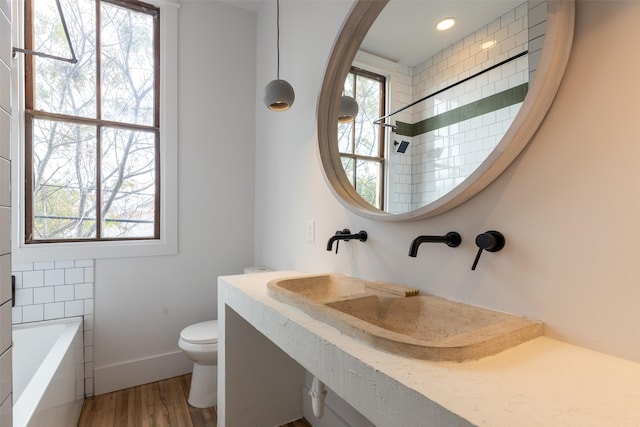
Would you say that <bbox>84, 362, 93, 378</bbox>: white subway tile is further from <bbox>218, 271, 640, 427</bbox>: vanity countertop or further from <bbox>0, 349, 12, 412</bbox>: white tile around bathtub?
<bbox>218, 271, 640, 427</bbox>: vanity countertop

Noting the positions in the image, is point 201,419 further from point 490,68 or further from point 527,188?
point 490,68

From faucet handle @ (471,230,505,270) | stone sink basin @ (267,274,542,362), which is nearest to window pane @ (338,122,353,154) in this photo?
stone sink basin @ (267,274,542,362)

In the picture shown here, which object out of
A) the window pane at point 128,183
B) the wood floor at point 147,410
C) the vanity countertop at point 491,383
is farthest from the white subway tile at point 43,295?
the vanity countertop at point 491,383

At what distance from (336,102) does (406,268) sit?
86 centimetres

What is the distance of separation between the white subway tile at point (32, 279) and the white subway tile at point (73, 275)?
11cm

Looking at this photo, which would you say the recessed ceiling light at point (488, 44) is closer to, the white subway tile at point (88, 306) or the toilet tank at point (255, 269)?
the toilet tank at point (255, 269)

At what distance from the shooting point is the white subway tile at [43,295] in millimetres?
1874

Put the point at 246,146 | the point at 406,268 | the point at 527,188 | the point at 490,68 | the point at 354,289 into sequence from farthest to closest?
the point at 246,146 < the point at 354,289 < the point at 406,268 < the point at 490,68 < the point at 527,188

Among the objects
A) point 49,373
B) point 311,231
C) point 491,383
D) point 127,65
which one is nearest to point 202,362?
point 49,373

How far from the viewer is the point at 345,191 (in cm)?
151

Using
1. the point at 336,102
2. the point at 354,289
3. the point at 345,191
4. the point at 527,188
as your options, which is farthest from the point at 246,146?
the point at 527,188

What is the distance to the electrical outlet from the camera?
175 centimetres

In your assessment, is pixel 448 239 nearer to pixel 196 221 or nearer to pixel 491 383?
pixel 491 383

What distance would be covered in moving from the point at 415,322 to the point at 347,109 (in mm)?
983
